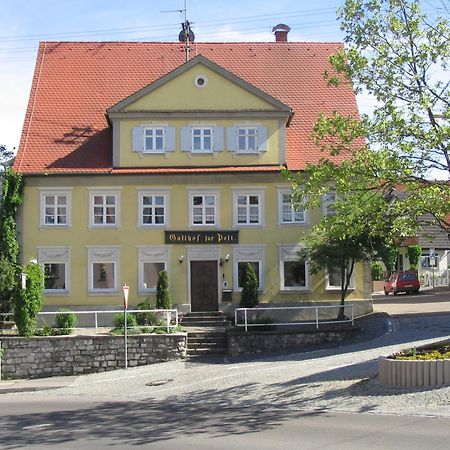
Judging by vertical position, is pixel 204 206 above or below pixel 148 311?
above

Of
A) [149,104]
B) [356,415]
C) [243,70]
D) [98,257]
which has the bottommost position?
[356,415]

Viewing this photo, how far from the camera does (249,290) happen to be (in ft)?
97.4

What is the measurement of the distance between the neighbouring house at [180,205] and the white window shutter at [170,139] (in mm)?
43

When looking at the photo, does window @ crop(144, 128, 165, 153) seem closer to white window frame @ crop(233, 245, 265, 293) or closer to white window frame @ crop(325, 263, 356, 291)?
white window frame @ crop(233, 245, 265, 293)

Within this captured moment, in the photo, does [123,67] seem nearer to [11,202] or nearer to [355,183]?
[11,202]

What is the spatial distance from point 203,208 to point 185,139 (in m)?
3.02

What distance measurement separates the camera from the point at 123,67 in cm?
3609

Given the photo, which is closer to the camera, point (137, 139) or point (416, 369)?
point (416, 369)

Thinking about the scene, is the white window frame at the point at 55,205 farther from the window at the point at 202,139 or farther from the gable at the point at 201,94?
the window at the point at 202,139

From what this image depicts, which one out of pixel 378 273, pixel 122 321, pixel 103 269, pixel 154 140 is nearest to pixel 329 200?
pixel 122 321

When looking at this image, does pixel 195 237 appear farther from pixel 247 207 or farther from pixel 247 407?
pixel 247 407

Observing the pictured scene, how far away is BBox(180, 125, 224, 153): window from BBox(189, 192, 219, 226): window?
6.26 feet

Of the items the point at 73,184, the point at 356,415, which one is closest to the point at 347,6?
the point at 356,415

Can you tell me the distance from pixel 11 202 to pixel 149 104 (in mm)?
6979
